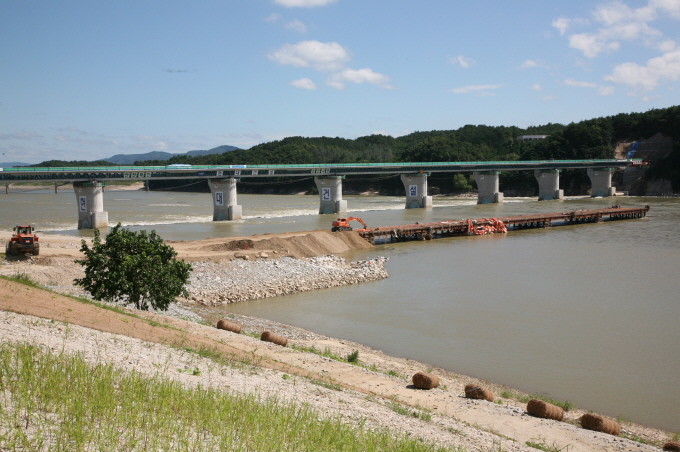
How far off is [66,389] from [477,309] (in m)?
22.3

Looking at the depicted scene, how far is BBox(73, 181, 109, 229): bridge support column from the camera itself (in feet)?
216

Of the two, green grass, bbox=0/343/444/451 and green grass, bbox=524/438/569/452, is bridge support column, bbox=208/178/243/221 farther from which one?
green grass, bbox=0/343/444/451

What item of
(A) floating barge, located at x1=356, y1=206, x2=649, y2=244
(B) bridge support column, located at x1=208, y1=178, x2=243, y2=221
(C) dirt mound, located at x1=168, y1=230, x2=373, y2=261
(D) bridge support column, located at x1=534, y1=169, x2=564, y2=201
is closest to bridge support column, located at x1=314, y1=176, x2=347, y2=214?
(B) bridge support column, located at x1=208, y1=178, x2=243, y2=221

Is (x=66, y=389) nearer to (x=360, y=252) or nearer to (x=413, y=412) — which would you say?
(x=413, y=412)

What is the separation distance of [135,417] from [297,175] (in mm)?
80400

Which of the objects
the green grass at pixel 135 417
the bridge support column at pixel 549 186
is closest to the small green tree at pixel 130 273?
the green grass at pixel 135 417

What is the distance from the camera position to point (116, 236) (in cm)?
2289

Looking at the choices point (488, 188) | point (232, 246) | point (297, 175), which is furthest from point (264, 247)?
point (488, 188)

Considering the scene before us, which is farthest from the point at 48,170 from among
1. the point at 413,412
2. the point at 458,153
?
the point at 458,153

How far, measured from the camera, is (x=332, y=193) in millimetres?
89312

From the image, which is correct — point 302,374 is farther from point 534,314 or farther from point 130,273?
point 534,314

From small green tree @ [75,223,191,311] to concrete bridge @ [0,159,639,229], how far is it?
151 ft

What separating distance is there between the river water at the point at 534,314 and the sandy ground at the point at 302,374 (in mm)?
2121

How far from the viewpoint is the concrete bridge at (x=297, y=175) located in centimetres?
6662
